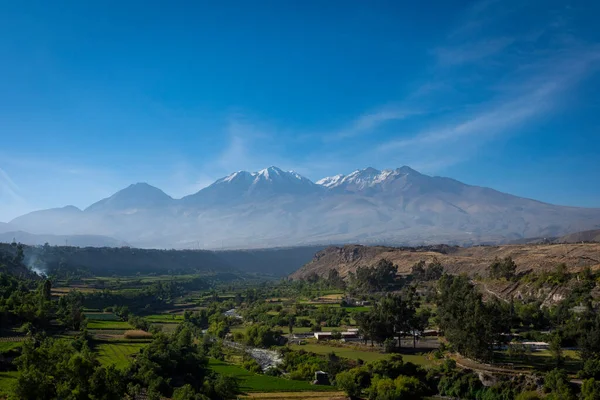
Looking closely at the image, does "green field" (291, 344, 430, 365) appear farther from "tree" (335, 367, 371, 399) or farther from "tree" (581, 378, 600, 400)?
"tree" (581, 378, 600, 400)

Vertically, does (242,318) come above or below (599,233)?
below

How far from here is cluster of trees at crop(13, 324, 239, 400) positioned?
2011 centimetres

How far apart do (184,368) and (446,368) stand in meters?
19.4

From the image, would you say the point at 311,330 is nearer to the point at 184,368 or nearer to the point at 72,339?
the point at 184,368

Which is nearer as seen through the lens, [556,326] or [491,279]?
[556,326]

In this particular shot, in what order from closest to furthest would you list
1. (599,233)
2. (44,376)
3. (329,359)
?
(44,376) → (329,359) → (599,233)

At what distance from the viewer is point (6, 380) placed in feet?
88.2

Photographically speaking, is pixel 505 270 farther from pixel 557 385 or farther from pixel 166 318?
pixel 166 318

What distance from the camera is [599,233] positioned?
556 ft

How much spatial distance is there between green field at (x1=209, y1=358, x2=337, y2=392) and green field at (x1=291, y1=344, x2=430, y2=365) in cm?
723

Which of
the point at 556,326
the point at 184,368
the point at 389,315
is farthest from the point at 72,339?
the point at 556,326

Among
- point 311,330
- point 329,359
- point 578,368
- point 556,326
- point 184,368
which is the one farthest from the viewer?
point 311,330

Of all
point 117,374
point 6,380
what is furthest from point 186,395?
point 6,380

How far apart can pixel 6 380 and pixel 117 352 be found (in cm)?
1074
